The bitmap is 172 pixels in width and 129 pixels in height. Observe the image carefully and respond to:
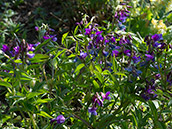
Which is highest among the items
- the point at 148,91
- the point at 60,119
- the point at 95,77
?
the point at 95,77

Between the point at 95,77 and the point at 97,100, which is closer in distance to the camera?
the point at 97,100

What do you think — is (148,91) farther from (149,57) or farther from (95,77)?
(95,77)

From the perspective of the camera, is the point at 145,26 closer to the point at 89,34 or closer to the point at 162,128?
the point at 89,34

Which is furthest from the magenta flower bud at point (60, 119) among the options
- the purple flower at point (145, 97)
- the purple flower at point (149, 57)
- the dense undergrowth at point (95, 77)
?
the purple flower at point (149, 57)

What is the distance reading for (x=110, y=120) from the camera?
1.62 metres

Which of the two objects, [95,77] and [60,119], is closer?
[60,119]

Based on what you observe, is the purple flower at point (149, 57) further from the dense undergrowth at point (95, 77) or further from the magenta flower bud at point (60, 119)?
the magenta flower bud at point (60, 119)

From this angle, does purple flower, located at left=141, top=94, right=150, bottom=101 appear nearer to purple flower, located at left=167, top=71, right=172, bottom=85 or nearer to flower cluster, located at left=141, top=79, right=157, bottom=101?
flower cluster, located at left=141, top=79, right=157, bottom=101

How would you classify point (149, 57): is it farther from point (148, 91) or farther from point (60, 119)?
point (60, 119)

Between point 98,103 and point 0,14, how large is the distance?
9.25 feet

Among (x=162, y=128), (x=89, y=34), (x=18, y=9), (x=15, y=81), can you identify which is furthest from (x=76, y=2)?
(x=162, y=128)

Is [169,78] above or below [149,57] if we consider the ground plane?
below

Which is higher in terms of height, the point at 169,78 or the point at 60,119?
the point at 169,78

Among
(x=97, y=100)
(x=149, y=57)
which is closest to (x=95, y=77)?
(x=97, y=100)
